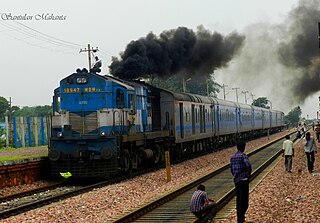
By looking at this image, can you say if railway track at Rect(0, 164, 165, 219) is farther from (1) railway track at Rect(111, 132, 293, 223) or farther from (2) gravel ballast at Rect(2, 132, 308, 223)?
(1) railway track at Rect(111, 132, 293, 223)

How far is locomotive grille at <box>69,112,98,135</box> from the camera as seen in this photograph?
19.2 metres

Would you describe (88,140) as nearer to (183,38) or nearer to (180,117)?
(180,117)

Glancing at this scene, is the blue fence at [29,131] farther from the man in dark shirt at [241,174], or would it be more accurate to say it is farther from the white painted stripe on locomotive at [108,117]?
the man in dark shirt at [241,174]

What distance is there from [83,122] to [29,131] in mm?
17900

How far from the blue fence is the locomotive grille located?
1537 centimetres

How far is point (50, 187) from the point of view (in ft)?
59.0

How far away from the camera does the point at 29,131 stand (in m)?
36.0

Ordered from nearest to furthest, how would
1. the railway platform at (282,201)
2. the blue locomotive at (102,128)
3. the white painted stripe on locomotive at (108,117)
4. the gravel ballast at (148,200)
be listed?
the railway platform at (282,201), the gravel ballast at (148,200), the blue locomotive at (102,128), the white painted stripe on locomotive at (108,117)

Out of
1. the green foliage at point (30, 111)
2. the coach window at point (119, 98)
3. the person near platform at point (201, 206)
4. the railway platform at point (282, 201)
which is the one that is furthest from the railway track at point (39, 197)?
the green foliage at point (30, 111)

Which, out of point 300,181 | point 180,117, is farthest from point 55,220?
point 180,117

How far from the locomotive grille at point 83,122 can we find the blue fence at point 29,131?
50.4 feet

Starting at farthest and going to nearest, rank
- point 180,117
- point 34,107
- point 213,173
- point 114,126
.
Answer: point 34,107, point 180,117, point 213,173, point 114,126

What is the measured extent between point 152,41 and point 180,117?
446 centimetres

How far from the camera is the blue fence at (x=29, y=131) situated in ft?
113
